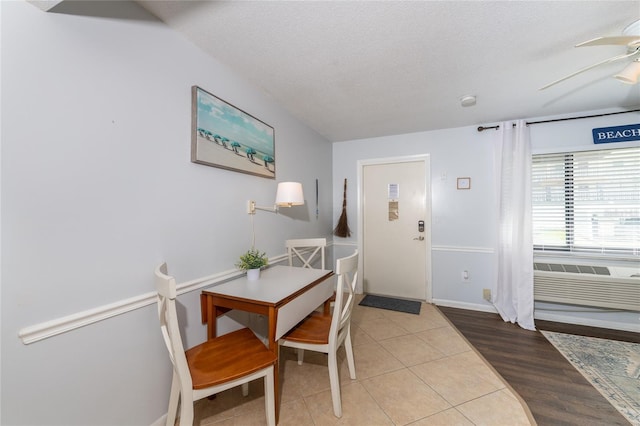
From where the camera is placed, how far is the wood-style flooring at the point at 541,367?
1500 mm

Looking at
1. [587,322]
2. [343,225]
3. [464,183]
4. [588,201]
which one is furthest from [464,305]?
[343,225]

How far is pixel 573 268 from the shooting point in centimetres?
267

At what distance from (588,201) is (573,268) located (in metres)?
0.75

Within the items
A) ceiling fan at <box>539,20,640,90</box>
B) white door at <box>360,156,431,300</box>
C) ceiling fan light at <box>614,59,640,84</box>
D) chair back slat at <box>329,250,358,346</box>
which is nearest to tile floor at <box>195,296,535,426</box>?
chair back slat at <box>329,250,358,346</box>

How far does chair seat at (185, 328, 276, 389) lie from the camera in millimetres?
1181

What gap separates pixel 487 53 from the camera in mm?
1689

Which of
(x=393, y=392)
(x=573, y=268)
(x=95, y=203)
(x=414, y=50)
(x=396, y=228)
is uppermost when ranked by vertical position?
(x=414, y=50)

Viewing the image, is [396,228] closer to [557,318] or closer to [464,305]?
[464,305]

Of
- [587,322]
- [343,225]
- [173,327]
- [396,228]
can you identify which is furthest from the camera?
[343,225]

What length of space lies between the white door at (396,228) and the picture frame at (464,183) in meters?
0.38

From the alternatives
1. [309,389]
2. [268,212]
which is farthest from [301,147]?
[309,389]

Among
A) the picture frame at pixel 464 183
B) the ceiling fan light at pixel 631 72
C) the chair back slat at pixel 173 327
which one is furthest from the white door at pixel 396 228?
the chair back slat at pixel 173 327

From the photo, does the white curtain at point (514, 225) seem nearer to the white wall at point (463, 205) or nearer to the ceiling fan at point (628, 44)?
the white wall at point (463, 205)

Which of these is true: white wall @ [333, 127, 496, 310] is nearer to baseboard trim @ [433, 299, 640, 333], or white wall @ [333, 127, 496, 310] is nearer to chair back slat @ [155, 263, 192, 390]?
baseboard trim @ [433, 299, 640, 333]
